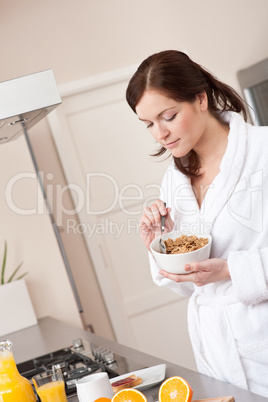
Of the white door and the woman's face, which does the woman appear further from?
the white door

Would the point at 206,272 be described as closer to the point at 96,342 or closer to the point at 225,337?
the point at 225,337

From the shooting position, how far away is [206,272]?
4.82 ft

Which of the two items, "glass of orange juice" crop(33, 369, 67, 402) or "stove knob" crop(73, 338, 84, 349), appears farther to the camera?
"stove knob" crop(73, 338, 84, 349)

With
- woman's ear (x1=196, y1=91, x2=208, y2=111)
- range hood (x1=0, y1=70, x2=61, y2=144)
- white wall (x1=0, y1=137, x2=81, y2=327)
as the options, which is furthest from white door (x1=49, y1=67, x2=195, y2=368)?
range hood (x1=0, y1=70, x2=61, y2=144)

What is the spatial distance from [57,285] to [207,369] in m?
1.36

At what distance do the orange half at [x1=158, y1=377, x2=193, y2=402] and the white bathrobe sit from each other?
43 cm

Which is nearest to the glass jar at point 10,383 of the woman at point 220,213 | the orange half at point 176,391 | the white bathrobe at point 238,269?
the orange half at point 176,391

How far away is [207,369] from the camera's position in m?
1.65

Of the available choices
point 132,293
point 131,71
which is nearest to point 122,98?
point 131,71

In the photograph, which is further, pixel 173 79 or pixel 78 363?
pixel 78 363

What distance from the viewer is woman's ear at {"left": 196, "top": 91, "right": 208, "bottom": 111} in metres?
1.60

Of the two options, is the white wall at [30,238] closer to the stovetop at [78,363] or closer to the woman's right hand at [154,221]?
the stovetop at [78,363]

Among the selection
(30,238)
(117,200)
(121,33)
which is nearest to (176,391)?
(30,238)

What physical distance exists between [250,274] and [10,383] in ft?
2.14
